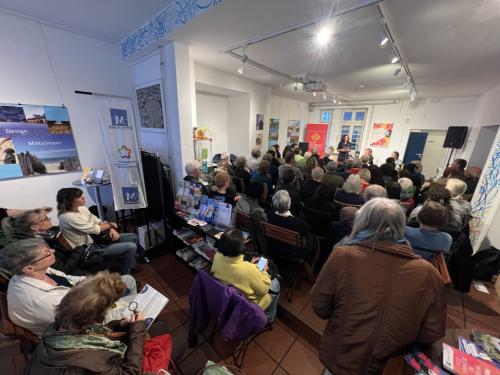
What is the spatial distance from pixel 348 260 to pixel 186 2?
2.79 metres

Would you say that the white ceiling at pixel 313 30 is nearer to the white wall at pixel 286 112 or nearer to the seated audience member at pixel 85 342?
the seated audience member at pixel 85 342

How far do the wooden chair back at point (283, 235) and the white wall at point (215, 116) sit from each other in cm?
398

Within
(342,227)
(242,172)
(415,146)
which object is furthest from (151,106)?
(415,146)

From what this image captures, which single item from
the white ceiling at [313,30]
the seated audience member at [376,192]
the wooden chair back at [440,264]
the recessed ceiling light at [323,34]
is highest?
the white ceiling at [313,30]

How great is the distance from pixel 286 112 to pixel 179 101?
221 inches

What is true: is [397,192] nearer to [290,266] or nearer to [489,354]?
[290,266]

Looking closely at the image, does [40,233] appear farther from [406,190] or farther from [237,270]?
[406,190]

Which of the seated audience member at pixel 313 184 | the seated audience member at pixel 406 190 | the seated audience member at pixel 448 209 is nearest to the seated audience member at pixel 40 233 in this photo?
the seated audience member at pixel 313 184

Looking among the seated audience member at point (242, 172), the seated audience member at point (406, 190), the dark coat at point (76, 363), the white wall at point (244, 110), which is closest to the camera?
the dark coat at point (76, 363)

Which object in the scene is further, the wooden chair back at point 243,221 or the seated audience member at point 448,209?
the wooden chair back at point 243,221

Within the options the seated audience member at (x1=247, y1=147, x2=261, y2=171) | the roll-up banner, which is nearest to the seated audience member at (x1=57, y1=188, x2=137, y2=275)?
the roll-up banner

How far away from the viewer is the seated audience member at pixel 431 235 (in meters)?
1.39

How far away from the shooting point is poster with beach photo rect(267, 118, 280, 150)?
22.3ft

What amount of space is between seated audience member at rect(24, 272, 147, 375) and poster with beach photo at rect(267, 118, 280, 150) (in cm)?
619
